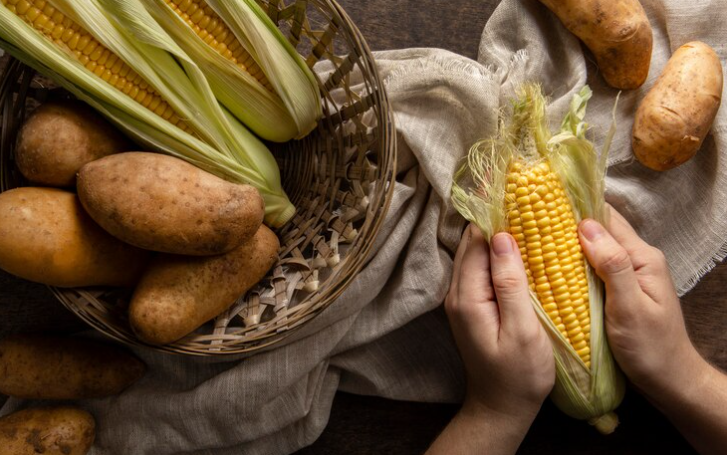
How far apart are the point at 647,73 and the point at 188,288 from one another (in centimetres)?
82

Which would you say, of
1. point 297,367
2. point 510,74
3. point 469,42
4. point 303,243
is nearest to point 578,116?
point 510,74

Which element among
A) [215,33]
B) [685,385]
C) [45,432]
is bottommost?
[685,385]

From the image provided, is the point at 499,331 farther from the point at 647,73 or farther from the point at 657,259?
the point at 647,73

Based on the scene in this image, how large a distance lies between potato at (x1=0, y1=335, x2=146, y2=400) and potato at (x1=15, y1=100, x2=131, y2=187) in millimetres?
280

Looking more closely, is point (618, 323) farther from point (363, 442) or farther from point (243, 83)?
point (243, 83)

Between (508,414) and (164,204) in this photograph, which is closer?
(164,204)

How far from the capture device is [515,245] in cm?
86

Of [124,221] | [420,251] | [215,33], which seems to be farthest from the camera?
[420,251]

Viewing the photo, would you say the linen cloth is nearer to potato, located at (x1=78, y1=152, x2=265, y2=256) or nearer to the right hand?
the right hand

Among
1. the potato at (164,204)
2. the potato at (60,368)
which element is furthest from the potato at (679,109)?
the potato at (60,368)

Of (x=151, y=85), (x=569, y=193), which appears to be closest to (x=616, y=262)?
(x=569, y=193)

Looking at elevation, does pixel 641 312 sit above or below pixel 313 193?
below

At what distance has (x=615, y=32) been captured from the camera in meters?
0.92

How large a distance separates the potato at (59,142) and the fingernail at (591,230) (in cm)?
71
